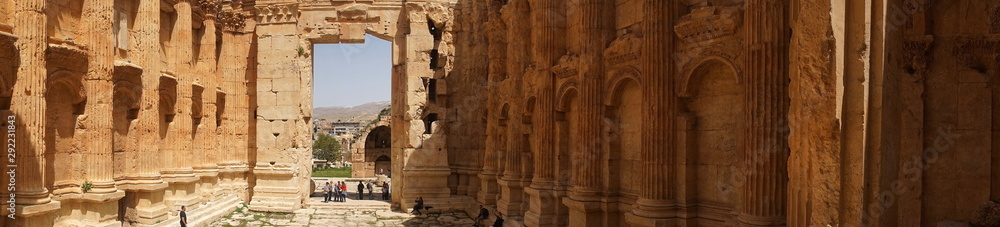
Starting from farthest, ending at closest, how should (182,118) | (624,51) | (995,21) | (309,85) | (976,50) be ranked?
(309,85) < (182,118) < (624,51) < (976,50) < (995,21)

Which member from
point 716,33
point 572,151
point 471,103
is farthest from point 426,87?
point 716,33

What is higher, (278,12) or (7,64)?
(278,12)

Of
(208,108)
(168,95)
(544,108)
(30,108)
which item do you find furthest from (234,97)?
(544,108)

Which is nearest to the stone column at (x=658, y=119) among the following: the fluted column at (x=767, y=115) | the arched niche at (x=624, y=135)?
the arched niche at (x=624, y=135)

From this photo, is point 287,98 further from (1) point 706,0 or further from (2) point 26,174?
(1) point 706,0

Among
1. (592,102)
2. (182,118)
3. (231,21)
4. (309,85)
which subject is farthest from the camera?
(231,21)

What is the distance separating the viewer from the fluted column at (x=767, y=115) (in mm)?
7953

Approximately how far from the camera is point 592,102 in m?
12.3

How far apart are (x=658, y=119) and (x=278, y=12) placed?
14.5m

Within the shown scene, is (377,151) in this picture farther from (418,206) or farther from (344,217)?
(344,217)

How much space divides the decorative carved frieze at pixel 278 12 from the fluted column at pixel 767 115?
1591 cm

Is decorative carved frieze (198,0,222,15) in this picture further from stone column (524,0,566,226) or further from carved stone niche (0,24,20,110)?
stone column (524,0,566,226)

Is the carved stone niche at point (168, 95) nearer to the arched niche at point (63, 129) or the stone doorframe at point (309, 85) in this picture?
the stone doorframe at point (309, 85)

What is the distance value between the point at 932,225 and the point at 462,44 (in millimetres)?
16340
